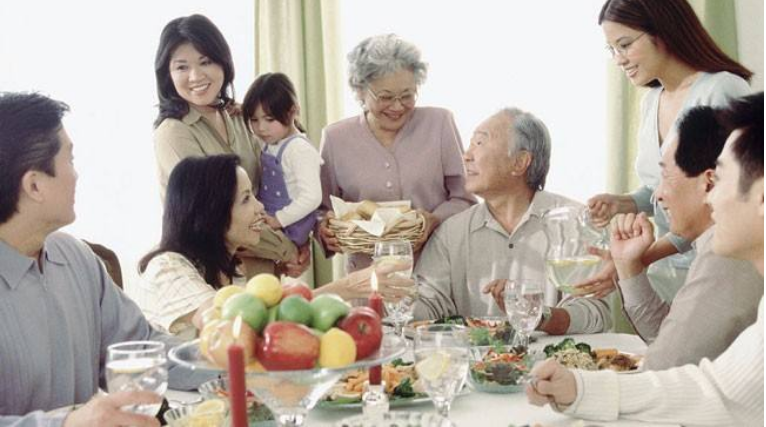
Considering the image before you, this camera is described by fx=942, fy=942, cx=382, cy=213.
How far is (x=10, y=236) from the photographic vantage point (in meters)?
1.84

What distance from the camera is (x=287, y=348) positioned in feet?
4.11

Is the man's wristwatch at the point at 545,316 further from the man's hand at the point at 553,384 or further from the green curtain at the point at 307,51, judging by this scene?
the green curtain at the point at 307,51

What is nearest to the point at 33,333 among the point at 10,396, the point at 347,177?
the point at 10,396

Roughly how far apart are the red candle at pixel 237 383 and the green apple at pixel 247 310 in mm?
183

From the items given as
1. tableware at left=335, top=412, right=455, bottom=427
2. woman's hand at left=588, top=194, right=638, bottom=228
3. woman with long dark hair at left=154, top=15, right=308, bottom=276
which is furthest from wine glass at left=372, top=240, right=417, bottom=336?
Answer: woman with long dark hair at left=154, top=15, right=308, bottom=276

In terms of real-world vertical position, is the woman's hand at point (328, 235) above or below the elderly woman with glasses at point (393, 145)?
below

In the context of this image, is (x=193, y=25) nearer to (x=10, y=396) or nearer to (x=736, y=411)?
(x=10, y=396)

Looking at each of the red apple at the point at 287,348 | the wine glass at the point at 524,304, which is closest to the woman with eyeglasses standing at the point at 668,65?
the wine glass at the point at 524,304

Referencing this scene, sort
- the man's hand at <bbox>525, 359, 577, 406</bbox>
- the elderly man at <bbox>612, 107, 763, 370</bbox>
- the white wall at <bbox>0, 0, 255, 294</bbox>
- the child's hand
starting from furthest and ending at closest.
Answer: the white wall at <bbox>0, 0, 255, 294</bbox>
the child's hand
the elderly man at <bbox>612, 107, 763, 370</bbox>
the man's hand at <bbox>525, 359, 577, 406</bbox>

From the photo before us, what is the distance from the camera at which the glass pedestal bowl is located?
4.17 feet

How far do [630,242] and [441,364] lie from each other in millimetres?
869

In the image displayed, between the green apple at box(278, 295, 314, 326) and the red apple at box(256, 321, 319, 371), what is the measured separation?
0.17 ft

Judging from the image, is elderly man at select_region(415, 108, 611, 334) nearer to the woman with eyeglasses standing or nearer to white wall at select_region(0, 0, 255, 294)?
the woman with eyeglasses standing

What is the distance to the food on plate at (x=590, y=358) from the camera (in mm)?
1927
